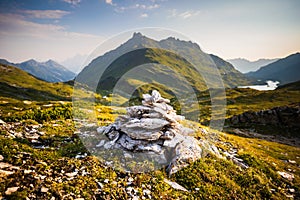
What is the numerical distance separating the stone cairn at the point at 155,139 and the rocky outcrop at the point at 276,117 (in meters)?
68.2

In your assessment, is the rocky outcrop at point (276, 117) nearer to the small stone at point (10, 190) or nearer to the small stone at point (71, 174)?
the small stone at point (71, 174)

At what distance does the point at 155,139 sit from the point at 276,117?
73312mm

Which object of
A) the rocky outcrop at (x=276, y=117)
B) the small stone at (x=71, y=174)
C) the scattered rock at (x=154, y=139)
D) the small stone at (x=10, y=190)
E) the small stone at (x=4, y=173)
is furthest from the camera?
the rocky outcrop at (x=276, y=117)

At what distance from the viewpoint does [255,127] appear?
69.6 meters

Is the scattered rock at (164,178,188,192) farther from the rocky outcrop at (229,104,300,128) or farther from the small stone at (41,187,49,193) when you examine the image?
the rocky outcrop at (229,104,300,128)

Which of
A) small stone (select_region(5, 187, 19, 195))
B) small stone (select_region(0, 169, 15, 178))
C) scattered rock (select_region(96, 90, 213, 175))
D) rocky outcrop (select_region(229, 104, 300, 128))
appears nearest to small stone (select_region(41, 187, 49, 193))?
small stone (select_region(5, 187, 19, 195))

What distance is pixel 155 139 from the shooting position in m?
15.4

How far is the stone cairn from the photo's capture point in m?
14.7

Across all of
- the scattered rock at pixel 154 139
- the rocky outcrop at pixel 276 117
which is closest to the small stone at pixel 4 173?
the scattered rock at pixel 154 139

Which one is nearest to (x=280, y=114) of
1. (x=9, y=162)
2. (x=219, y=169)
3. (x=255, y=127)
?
(x=255, y=127)

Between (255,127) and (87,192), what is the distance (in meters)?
72.4

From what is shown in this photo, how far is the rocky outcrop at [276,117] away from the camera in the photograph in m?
68.3

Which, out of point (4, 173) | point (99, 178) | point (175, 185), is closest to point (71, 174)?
point (99, 178)

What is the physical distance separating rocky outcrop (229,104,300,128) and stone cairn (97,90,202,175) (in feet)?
224
